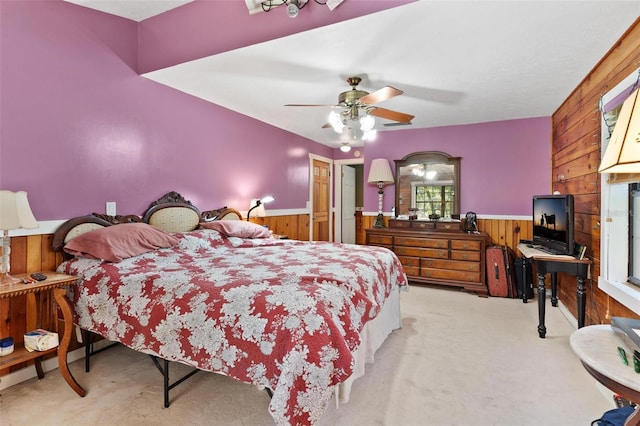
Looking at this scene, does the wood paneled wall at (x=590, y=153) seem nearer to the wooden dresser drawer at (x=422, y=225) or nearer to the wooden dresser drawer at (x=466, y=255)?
the wooden dresser drawer at (x=466, y=255)

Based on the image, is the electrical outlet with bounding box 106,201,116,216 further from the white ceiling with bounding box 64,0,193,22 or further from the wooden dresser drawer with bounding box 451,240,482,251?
the wooden dresser drawer with bounding box 451,240,482,251

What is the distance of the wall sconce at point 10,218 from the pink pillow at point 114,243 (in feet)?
1.27

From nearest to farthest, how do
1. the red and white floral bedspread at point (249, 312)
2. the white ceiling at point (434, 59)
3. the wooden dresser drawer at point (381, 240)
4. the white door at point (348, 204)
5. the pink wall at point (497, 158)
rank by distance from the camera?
the red and white floral bedspread at point (249, 312) → the white ceiling at point (434, 59) → the pink wall at point (497, 158) → the wooden dresser drawer at point (381, 240) → the white door at point (348, 204)

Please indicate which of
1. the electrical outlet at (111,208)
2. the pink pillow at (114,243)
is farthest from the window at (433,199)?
the electrical outlet at (111,208)

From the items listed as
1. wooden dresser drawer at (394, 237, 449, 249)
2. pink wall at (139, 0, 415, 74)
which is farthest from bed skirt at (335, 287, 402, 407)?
pink wall at (139, 0, 415, 74)

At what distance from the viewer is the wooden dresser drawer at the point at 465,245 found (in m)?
4.20

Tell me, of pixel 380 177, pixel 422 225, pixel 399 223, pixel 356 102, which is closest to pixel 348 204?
pixel 380 177

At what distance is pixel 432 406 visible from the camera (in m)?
1.90

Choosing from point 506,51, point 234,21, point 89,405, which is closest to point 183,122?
point 234,21

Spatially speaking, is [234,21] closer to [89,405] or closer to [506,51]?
[506,51]

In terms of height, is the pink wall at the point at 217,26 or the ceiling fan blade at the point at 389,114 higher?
the pink wall at the point at 217,26

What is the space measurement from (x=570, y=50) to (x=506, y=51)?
1.53 feet

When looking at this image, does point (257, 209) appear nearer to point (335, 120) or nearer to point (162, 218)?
point (162, 218)

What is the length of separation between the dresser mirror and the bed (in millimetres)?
2188
